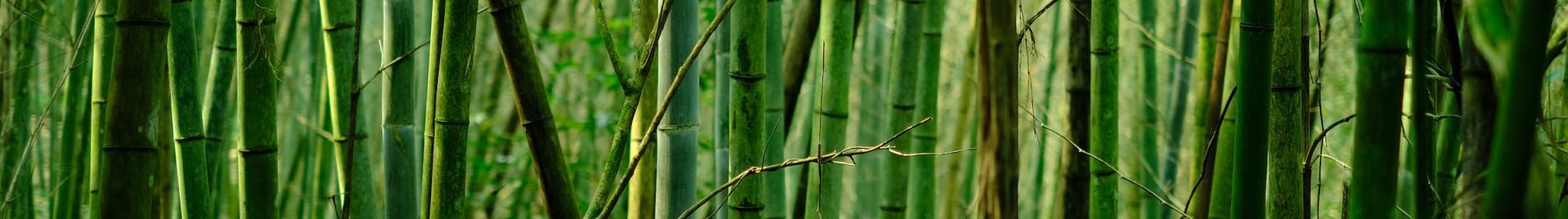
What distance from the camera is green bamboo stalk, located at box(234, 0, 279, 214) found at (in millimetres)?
964

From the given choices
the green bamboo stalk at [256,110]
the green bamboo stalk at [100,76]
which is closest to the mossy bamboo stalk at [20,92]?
the green bamboo stalk at [100,76]

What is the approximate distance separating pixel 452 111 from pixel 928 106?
1.04 meters

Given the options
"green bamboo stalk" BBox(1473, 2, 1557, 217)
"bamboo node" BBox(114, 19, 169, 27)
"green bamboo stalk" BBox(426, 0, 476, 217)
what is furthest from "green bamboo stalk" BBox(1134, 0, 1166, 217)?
"green bamboo stalk" BBox(1473, 2, 1557, 217)

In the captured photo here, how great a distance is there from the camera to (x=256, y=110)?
39.1 inches

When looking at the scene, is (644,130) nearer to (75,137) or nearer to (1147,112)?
(75,137)

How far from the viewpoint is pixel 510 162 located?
3512mm

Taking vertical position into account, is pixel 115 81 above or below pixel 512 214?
above

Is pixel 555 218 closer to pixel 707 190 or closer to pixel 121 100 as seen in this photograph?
pixel 121 100

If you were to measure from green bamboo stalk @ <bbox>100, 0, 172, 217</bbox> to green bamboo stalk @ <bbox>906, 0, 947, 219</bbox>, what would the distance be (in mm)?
1003

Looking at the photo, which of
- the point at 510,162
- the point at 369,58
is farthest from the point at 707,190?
the point at 369,58

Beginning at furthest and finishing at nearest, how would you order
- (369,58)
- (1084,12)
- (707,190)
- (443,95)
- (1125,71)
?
(1125,71) → (707,190) → (369,58) → (1084,12) → (443,95)

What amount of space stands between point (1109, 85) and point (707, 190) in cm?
209

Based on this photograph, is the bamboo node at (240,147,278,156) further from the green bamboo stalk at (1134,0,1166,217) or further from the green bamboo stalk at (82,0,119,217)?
the green bamboo stalk at (1134,0,1166,217)

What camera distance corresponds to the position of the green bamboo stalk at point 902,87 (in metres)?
1.59
